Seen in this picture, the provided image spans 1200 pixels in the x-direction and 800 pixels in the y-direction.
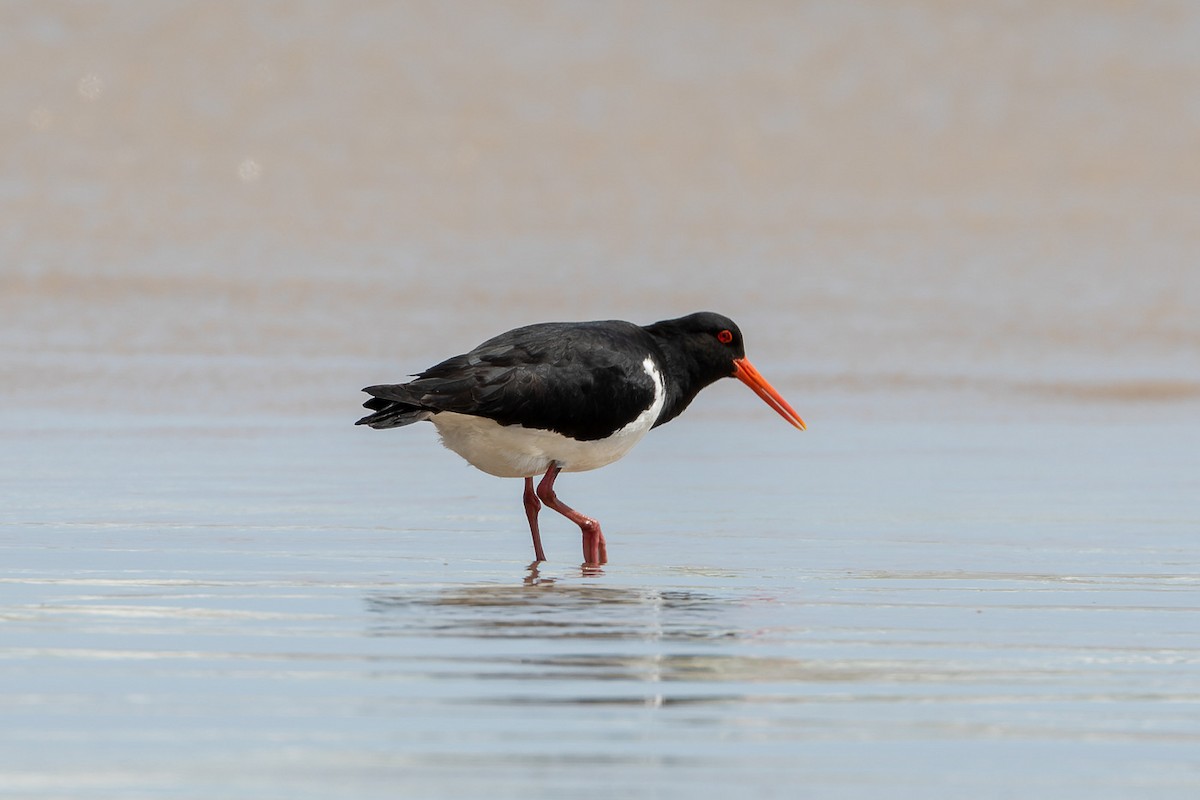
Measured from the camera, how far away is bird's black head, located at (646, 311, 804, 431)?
26.4 ft

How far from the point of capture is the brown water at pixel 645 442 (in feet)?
14.2

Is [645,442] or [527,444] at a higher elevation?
[645,442]

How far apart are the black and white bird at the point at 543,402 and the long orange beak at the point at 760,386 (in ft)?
1.89

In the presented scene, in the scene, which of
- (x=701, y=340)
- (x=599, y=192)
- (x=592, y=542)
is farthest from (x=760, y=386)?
(x=599, y=192)

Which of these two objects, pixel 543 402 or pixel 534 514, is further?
pixel 534 514

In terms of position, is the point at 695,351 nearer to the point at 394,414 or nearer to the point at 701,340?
the point at 701,340

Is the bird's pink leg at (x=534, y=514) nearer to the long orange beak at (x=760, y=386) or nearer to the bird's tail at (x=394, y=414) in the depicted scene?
the bird's tail at (x=394, y=414)

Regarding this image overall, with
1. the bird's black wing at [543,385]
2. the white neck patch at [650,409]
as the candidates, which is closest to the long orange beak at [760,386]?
the white neck patch at [650,409]

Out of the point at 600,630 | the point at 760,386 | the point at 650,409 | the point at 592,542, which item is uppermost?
the point at 760,386

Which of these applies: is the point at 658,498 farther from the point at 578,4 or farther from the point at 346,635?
the point at 578,4

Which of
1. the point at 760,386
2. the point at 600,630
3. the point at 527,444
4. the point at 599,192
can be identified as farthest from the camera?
the point at 599,192

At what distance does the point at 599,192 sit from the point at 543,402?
1188cm

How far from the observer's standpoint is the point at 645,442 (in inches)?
412

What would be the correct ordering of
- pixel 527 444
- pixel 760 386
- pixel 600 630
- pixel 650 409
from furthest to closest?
pixel 760 386 < pixel 650 409 < pixel 527 444 < pixel 600 630
